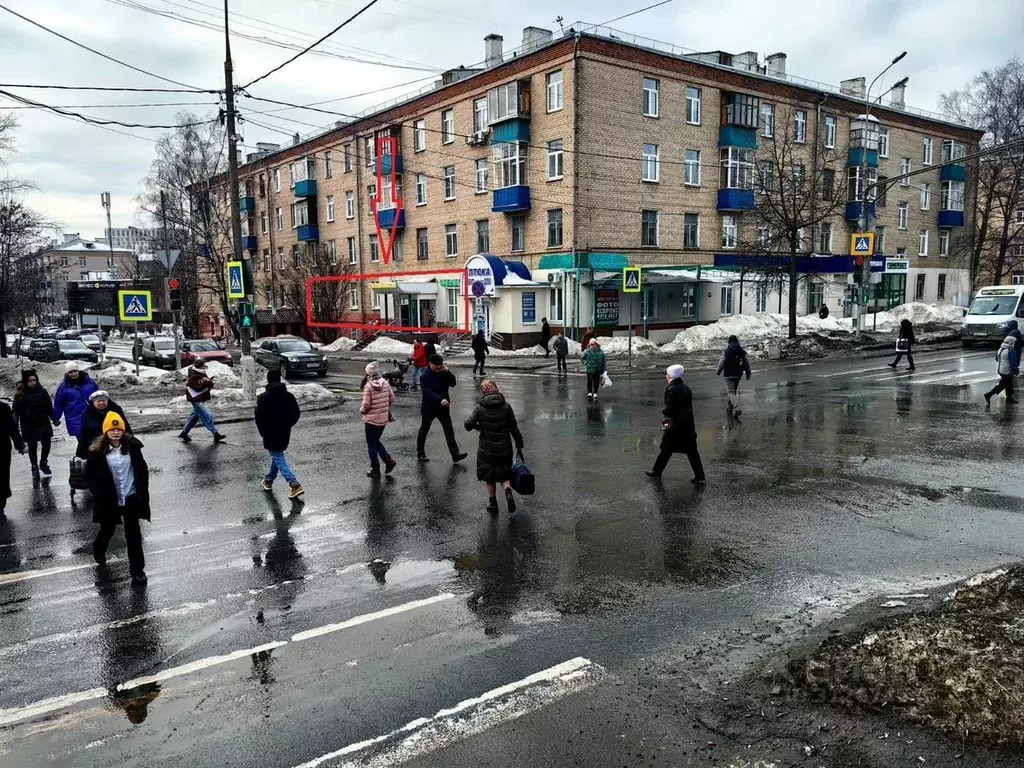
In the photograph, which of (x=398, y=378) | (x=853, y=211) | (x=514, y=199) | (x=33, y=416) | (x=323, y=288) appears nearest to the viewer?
(x=33, y=416)

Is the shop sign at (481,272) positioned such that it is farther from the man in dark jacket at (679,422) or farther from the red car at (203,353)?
the man in dark jacket at (679,422)

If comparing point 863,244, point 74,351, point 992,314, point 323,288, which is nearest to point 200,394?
point 863,244

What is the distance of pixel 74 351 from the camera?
125ft

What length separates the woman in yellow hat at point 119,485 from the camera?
6816mm

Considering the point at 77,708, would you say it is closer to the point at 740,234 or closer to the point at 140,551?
the point at 140,551

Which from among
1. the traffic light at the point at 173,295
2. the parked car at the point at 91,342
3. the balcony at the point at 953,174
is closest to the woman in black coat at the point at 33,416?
the traffic light at the point at 173,295

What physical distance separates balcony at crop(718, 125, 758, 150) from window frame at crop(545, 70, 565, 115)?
30.9 ft

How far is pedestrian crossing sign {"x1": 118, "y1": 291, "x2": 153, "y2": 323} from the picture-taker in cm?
2092

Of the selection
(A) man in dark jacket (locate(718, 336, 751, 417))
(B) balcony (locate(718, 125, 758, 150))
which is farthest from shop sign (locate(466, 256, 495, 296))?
(A) man in dark jacket (locate(718, 336, 751, 417))

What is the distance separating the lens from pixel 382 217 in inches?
1778

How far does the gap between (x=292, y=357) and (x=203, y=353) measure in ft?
16.0

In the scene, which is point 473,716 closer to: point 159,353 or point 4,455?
point 4,455

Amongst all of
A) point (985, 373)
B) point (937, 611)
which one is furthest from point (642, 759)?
point (985, 373)

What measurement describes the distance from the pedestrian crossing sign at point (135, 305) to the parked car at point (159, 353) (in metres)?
10.4
